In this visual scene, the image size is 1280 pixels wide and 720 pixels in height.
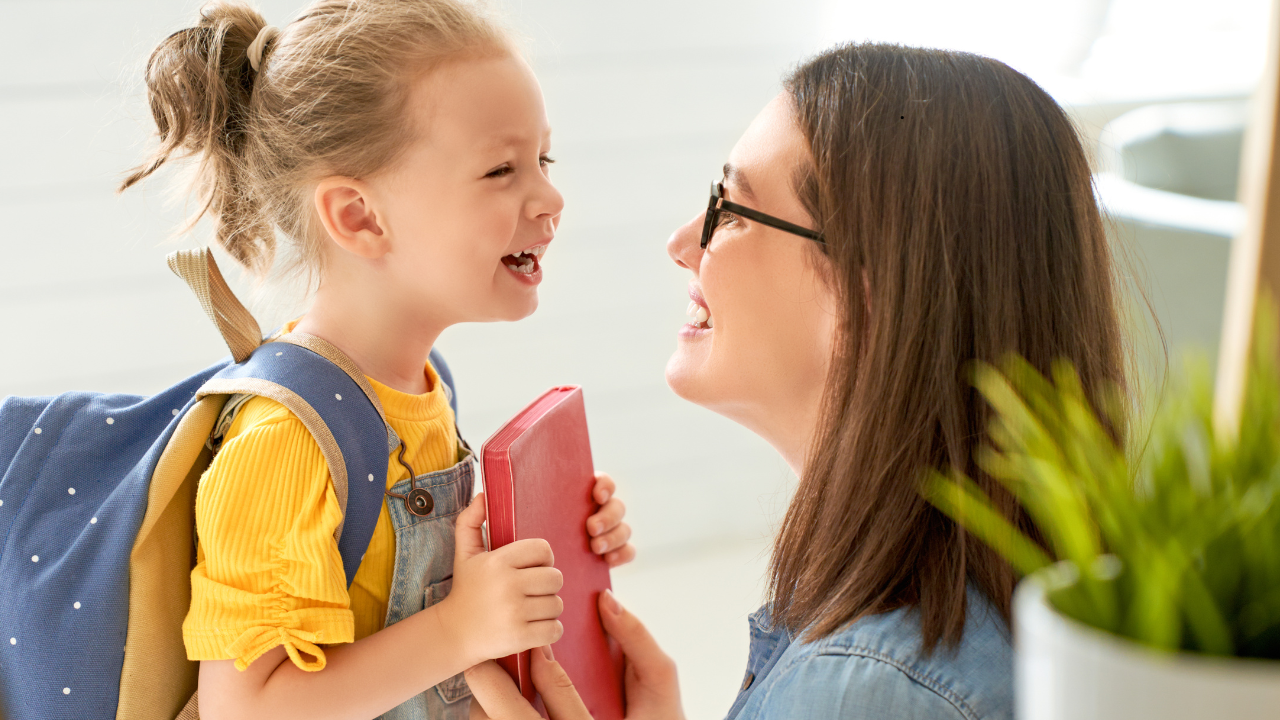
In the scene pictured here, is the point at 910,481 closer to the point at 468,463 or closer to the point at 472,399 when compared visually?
the point at 468,463

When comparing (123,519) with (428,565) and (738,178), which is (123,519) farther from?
(738,178)

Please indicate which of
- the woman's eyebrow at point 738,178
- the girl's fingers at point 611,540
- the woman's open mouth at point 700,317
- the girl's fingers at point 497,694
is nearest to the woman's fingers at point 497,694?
the girl's fingers at point 497,694

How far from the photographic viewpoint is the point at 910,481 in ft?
2.72

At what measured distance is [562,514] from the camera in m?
1.08

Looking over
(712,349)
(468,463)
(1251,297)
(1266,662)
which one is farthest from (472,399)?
(1266,662)

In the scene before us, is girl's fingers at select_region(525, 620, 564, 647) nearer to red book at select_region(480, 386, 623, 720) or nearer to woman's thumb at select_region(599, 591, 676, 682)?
red book at select_region(480, 386, 623, 720)

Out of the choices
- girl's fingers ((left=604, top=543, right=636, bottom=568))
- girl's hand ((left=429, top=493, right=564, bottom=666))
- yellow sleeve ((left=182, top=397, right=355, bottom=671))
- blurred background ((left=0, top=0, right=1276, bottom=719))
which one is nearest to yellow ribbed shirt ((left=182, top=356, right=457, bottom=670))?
yellow sleeve ((left=182, top=397, right=355, bottom=671))

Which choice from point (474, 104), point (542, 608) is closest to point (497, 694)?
point (542, 608)

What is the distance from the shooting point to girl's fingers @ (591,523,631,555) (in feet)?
3.83

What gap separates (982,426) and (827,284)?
221 millimetres

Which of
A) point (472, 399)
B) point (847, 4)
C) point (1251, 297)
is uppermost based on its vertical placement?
point (847, 4)

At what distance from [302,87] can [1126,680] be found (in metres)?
1.07

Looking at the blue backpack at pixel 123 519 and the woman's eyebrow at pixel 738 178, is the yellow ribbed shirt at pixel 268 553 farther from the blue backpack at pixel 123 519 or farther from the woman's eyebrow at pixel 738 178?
the woman's eyebrow at pixel 738 178

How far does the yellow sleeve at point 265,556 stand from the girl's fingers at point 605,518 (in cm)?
33
